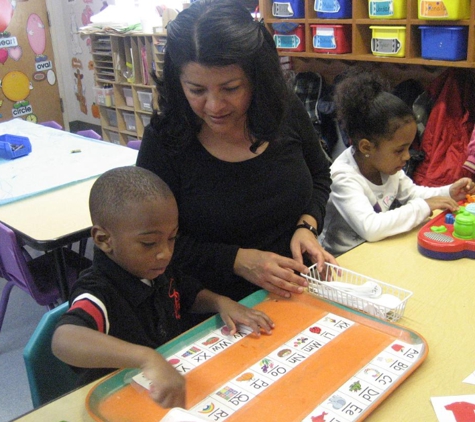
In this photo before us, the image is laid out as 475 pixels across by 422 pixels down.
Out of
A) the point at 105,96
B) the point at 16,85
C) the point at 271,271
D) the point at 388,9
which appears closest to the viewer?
the point at 271,271

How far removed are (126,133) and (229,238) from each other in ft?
12.3

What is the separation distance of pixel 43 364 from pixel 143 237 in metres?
0.38

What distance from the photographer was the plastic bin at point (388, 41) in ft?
8.68

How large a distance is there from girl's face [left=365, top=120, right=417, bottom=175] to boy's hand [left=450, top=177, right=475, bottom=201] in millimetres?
183

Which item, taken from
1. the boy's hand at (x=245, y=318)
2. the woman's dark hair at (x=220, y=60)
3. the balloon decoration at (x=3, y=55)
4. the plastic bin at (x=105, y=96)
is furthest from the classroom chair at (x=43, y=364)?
the balloon decoration at (x=3, y=55)

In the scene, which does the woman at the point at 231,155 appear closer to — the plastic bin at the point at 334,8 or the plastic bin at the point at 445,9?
the plastic bin at the point at 445,9

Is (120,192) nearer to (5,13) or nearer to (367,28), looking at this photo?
(367,28)

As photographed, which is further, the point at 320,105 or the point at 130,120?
the point at 130,120

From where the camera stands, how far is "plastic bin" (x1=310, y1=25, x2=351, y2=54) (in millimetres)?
2914

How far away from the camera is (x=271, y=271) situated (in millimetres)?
1171

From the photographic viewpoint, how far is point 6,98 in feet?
16.8

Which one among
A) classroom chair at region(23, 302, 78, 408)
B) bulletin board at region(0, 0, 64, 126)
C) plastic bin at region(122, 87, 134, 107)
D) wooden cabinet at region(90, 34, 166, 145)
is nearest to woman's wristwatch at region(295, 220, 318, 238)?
classroom chair at region(23, 302, 78, 408)

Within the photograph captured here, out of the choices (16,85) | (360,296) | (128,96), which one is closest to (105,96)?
(128,96)

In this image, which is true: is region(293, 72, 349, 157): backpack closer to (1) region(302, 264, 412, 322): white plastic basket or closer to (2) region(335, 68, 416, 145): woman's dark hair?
(2) region(335, 68, 416, 145): woman's dark hair
